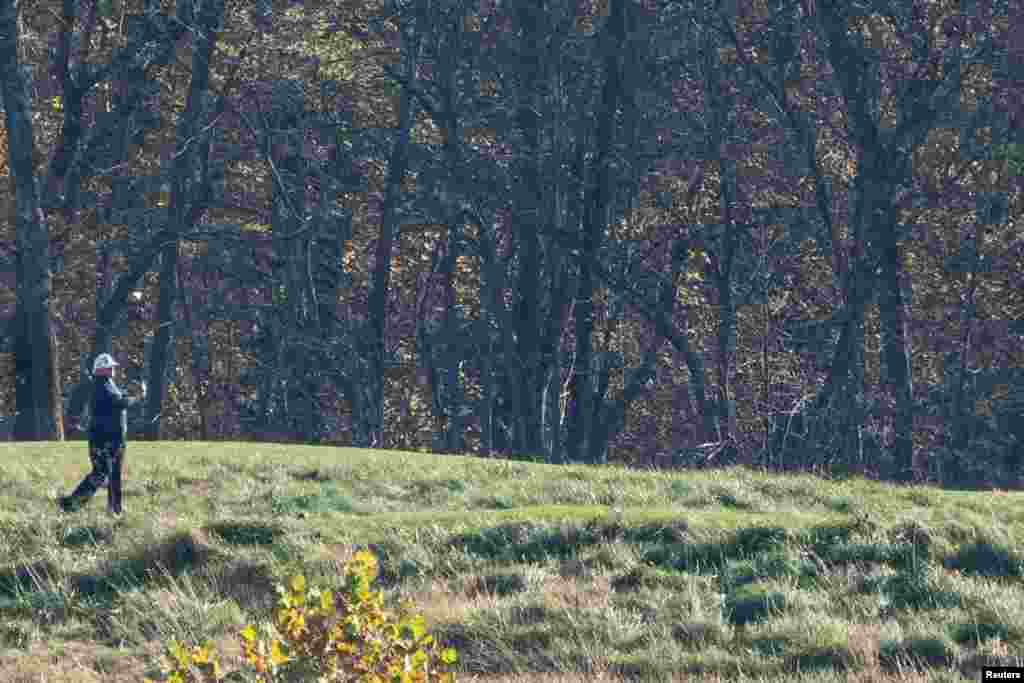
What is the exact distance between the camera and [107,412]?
16453 mm

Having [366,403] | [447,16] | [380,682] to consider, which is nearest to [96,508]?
[380,682]

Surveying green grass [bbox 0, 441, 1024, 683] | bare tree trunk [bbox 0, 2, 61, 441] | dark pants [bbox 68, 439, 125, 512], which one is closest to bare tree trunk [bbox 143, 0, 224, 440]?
bare tree trunk [bbox 0, 2, 61, 441]

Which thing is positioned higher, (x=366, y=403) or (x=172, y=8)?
(x=172, y=8)

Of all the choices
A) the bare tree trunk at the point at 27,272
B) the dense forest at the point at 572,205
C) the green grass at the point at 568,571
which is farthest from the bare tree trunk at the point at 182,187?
the green grass at the point at 568,571

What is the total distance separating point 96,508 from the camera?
17.2m

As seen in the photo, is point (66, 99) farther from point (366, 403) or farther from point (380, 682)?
point (380, 682)

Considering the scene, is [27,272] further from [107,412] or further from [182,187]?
[107,412]

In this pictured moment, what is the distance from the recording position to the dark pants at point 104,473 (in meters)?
16.5

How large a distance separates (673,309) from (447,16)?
25.4 ft

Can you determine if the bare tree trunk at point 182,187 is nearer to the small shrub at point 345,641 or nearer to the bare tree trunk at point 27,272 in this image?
the bare tree trunk at point 27,272

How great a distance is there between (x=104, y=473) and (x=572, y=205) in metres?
20.9

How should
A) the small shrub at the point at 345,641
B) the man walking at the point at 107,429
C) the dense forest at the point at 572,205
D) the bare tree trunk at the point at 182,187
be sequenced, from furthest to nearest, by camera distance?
the dense forest at the point at 572,205, the bare tree trunk at the point at 182,187, the man walking at the point at 107,429, the small shrub at the point at 345,641

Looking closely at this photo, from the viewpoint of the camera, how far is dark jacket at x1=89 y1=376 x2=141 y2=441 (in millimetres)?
16438

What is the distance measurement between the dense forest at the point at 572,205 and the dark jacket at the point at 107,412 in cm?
1388
